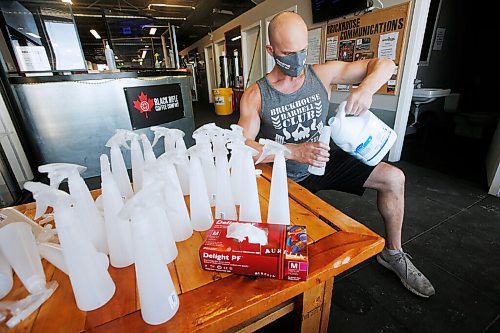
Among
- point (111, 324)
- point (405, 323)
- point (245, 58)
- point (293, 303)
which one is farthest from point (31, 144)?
point (245, 58)

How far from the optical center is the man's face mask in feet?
3.71

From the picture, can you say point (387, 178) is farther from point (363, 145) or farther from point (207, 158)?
point (207, 158)

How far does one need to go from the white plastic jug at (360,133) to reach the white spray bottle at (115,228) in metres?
0.70

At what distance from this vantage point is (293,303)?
63 centimetres

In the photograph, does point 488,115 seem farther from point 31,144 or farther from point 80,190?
point 31,144

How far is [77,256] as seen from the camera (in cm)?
45

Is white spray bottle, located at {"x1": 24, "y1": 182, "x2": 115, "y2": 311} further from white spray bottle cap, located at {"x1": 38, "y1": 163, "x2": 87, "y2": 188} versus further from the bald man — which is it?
the bald man

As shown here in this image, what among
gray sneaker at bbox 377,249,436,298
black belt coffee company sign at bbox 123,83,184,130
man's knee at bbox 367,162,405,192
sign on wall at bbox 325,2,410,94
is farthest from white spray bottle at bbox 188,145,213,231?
sign on wall at bbox 325,2,410,94

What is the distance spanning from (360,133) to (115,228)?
818mm

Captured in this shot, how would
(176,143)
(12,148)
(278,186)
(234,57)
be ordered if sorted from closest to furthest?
(278,186), (176,143), (12,148), (234,57)

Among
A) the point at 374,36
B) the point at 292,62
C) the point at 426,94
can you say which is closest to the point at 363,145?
the point at 292,62

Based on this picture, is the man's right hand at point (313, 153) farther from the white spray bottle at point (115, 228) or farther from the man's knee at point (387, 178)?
the white spray bottle at point (115, 228)

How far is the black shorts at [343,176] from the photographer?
1134 mm

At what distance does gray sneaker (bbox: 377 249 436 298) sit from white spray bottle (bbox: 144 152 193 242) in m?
1.05
